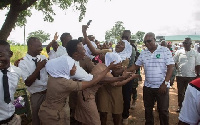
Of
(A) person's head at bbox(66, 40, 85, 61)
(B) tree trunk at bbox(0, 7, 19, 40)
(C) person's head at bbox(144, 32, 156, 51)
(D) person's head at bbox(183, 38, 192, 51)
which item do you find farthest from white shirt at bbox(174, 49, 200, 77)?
(B) tree trunk at bbox(0, 7, 19, 40)

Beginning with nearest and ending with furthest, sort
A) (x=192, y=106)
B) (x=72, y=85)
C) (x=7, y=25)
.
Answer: (x=192, y=106) → (x=72, y=85) → (x=7, y=25)

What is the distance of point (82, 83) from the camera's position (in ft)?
7.63

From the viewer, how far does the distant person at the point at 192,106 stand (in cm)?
133

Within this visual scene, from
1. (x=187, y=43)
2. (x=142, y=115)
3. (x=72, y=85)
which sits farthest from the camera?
(x=142, y=115)

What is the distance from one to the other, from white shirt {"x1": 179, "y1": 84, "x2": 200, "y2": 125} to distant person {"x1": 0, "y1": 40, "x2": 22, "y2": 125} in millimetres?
1827

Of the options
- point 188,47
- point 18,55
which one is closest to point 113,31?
point 18,55

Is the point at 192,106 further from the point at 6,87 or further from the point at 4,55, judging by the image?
the point at 4,55

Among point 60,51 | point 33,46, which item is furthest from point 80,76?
point 60,51

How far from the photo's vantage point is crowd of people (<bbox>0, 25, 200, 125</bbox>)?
2046 millimetres

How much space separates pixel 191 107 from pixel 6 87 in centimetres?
189

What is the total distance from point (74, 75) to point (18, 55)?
11.6 metres

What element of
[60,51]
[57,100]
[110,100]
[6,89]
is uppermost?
[60,51]

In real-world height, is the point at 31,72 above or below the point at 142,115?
above

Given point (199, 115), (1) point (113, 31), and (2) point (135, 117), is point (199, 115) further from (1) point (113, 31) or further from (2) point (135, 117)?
(1) point (113, 31)
